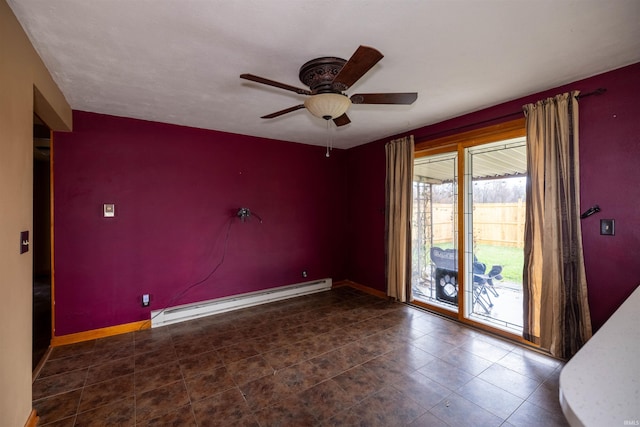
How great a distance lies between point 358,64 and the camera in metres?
1.54

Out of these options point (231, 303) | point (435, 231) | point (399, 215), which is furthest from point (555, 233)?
point (231, 303)

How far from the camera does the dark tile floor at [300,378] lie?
1.88m

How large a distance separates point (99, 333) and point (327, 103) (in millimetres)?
3510

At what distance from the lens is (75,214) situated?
300cm

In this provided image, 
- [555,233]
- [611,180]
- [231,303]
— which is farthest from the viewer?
[231,303]

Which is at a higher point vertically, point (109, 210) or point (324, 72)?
point (324, 72)

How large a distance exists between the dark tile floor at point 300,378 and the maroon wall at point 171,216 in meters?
0.56

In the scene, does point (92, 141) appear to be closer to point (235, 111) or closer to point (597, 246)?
point (235, 111)

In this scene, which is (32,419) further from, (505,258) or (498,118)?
(498,118)

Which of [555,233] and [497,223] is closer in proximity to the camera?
[555,233]

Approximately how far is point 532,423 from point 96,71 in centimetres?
407

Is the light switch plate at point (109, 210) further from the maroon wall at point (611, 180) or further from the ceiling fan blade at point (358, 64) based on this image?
the maroon wall at point (611, 180)

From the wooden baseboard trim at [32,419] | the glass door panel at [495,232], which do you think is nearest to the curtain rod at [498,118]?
the glass door panel at [495,232]

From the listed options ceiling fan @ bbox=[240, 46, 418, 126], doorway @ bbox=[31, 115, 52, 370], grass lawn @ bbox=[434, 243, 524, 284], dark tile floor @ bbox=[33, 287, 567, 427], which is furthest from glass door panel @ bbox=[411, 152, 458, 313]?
doorway @ bbox=[31, 115, 52, 370]
